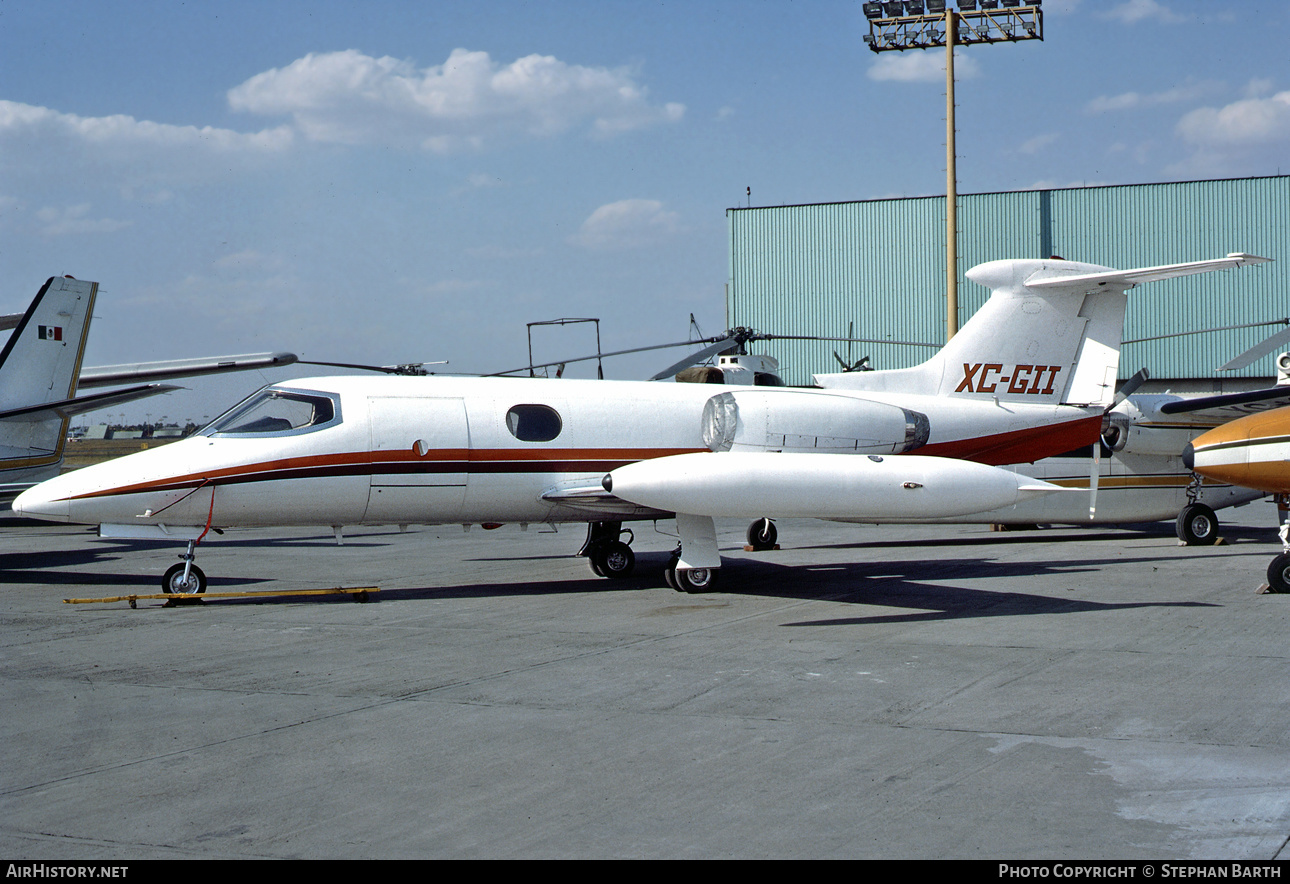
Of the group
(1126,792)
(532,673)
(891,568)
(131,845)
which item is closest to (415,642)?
(532,673)

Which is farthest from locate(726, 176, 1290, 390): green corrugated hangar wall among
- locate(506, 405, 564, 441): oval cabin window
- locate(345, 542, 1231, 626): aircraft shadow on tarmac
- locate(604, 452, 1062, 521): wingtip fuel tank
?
locate(506, 405, 564, 441): oval cabin window

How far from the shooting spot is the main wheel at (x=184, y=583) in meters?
12.2

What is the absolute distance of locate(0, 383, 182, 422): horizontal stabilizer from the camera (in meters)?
17.8

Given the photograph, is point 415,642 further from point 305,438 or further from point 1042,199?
point 1042,199

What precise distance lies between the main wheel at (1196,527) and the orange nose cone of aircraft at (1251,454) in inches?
247

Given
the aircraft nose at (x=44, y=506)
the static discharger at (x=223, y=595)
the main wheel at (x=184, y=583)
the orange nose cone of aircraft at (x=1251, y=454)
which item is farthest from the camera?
the main wheel at (x=184, y=583)

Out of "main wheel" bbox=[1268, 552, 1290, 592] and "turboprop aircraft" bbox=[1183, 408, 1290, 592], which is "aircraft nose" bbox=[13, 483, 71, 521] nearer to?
"turboprop aircraft" bbox=[1183, 408, 1290, 592]

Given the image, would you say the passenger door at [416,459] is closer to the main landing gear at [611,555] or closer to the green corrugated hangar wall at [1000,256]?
the main landing gear at [611,555]

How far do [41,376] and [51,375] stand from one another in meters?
0.19

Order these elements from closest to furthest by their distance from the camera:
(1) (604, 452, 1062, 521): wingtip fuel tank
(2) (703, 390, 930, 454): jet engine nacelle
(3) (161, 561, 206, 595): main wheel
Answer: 1. (1) (604, 452, 1062, 521): wingtip fuel tank
2. (3) (161, 561, 206, 595): main wheel
3. (2) (703, 390, 930, 454): jet engine nacelle

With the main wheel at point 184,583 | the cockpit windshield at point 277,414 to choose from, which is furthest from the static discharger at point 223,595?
the cockpit windshield at point 277,414

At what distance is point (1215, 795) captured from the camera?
5.06m

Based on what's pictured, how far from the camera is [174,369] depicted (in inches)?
758

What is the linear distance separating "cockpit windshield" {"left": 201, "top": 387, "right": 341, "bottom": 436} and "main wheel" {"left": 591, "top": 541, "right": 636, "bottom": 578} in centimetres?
398
